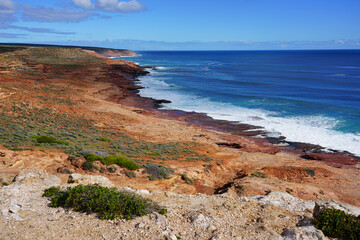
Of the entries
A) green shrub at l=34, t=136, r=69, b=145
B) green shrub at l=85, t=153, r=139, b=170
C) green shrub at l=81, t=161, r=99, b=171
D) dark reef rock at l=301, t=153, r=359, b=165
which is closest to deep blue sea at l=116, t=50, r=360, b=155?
dark reef rock at l=301, t=153, r=359, b=165

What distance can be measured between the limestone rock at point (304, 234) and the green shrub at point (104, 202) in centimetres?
398

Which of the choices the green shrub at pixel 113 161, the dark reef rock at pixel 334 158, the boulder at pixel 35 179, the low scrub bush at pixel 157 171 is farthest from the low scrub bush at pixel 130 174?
the dark reef rock at pixel 334 158

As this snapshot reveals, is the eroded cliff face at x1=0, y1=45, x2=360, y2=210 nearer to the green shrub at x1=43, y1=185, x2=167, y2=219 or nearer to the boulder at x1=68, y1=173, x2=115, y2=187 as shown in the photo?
the boulder at x1=68, y1=173, x2=115, y2=187

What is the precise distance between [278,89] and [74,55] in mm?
69172

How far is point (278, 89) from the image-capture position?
5891 cm

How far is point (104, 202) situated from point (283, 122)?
31459 mm

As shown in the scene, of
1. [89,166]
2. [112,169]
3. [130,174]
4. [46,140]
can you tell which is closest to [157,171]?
[130,174]

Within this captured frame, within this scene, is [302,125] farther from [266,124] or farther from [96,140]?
[96,140]

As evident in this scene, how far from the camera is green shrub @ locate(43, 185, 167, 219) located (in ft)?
29.1

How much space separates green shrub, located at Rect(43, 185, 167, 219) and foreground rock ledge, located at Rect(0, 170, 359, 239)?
9.9 inches

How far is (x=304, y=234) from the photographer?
26.0 ft

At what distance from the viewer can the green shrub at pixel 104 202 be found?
886cm

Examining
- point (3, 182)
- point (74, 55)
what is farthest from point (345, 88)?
point (74, 55)

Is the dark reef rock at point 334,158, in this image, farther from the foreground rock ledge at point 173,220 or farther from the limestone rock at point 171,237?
the limestone rock at point 171,237
